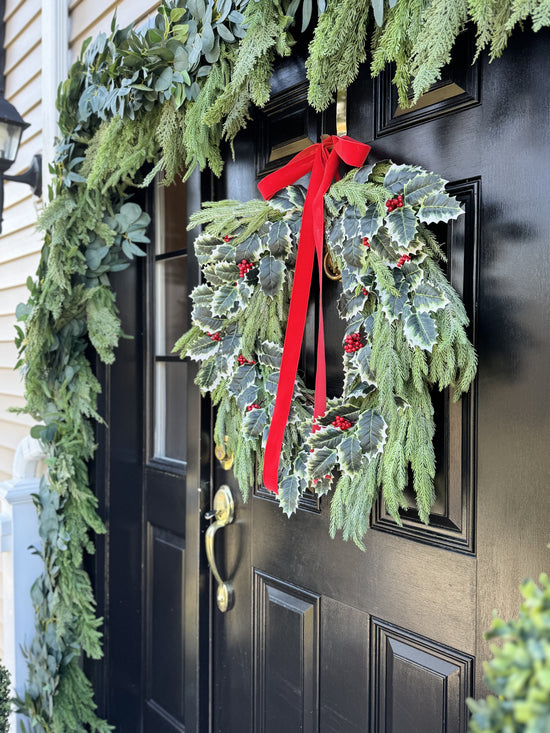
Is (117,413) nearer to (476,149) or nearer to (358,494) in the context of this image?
(358,494)

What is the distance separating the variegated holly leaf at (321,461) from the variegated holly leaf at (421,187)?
49cm

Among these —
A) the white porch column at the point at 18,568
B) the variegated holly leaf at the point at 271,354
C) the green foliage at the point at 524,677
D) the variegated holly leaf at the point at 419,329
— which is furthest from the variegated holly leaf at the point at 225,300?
the white porch column at the point at 18,568

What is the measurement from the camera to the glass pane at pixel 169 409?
1997mm

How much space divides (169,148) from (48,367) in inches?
37.1

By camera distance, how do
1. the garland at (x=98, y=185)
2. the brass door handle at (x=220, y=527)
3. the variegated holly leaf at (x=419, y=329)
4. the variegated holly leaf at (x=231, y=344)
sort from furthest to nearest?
the brass door handle at (x=220, y=527), the variegated holly leaf at (x=231, y=344), the garland at (x=98, y=185), the variegated holly leaf at (x=419, y=329)

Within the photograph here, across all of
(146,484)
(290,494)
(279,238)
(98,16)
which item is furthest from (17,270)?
(290,494)

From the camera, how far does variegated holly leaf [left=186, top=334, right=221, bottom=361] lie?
1.32m

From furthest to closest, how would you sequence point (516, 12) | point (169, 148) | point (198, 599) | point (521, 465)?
point (198, 599)
point (169, 148)
point (521, 465)
point (516, 12)

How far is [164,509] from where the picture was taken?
75.9 inches

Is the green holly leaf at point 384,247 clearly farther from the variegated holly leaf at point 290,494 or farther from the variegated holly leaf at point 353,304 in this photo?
the variegated holly leaf at point 290,494

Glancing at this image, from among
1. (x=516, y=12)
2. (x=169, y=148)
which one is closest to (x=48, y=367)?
(x=169, y=148)

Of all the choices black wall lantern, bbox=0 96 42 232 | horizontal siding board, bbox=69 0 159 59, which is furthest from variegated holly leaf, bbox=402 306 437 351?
black wall lantern, bbox=0 96 42 232

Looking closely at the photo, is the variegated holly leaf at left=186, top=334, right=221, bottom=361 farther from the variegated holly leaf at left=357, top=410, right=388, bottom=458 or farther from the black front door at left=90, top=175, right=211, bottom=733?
the black front door at left=90, top=175, right=211, bottom=733

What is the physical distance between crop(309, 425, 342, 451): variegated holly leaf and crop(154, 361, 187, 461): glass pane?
3.18ft
